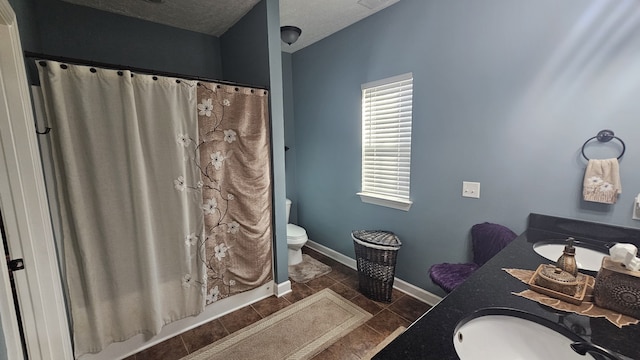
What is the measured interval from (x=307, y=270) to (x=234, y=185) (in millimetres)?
1372

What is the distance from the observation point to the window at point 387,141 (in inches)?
88.0

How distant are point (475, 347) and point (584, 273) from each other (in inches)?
27.3

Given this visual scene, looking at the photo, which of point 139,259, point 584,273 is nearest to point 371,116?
point 584,273

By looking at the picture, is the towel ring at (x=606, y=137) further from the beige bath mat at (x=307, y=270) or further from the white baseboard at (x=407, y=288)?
the beige bath mat at (x=307, y=270)

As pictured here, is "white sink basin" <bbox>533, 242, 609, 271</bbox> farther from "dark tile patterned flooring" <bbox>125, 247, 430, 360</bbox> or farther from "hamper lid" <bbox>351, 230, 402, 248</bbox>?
"dark tile patterned flooring" <bbox>125, 247, 430, 360</bbox>

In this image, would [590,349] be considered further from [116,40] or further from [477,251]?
[116,40]

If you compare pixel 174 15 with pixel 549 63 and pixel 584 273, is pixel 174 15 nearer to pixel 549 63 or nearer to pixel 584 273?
pixel 549 63

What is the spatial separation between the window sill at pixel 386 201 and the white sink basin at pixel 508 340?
57.9 inches

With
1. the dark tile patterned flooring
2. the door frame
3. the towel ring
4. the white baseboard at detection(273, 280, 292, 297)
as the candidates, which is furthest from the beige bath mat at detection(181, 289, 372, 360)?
the towel ring

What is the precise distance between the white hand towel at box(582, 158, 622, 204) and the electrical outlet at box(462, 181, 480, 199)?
1.80 ft

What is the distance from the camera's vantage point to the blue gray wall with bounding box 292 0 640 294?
1324mm

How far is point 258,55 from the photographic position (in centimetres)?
218

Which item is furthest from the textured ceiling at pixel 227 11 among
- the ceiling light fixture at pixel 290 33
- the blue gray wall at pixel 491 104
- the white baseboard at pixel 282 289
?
the white baseboard at pixel 282 289

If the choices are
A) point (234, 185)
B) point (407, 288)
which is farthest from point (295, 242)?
point (407, 288)
